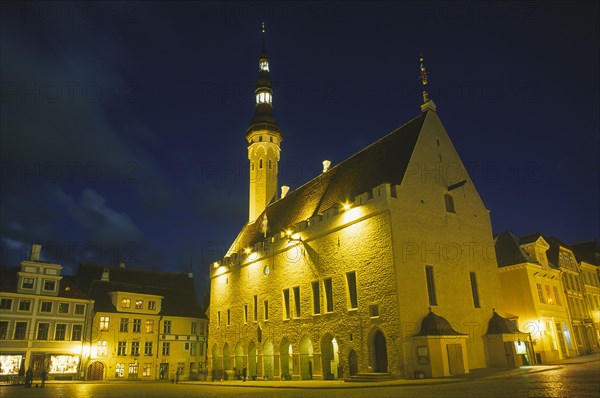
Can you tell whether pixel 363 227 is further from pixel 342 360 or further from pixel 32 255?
pixel 32 255

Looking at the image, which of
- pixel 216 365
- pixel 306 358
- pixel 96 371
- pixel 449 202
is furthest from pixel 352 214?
pixel 96 371

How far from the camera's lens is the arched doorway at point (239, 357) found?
34.5 meters

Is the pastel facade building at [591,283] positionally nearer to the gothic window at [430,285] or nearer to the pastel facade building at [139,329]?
the gothic window at [430,285]

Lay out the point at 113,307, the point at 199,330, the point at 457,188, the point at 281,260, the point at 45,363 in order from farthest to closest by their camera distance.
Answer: the point at 199,330
the point at 113,307
the point at 45,363
the point at 281,260
the point at 457,188

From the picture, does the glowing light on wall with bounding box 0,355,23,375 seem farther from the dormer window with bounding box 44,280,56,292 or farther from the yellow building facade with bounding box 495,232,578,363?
the yellow building facade with bounding box 495,232,578,363

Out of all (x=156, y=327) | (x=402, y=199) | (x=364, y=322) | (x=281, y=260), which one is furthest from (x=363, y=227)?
(x=156, y=327)

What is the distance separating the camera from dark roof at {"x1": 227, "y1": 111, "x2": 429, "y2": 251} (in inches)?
1040

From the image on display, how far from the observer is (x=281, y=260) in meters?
31.6

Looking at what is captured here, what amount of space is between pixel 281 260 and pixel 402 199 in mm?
11009

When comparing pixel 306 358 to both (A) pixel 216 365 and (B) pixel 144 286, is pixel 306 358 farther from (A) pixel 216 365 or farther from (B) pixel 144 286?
(B) pixel 144 286

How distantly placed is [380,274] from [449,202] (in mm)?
6813

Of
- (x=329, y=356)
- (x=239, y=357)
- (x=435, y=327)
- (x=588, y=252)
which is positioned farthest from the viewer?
(x=588, y=252)

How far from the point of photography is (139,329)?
4209 cm

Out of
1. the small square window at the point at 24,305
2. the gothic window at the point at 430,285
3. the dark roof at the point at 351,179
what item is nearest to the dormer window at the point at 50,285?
the small square window at the point at 24,305
